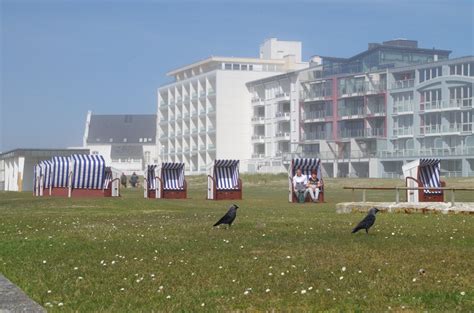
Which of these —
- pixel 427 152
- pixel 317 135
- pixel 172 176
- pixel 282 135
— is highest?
pixel 282 135

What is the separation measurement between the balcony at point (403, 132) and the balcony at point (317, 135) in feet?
34.4

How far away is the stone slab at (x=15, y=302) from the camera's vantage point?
7.57 m

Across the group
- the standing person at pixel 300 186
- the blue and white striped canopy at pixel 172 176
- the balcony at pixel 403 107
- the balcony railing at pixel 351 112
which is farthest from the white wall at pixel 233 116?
the standing person at pixel 300 186

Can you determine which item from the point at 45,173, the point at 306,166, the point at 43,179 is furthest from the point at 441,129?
the point at 306,166

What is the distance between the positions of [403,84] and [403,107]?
2.73 meters

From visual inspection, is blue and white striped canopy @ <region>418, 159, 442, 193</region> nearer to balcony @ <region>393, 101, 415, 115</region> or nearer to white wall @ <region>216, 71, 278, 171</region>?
balcony @ <region>393, 101, 415, 115</region>

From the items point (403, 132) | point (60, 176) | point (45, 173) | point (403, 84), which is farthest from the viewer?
point (403, 132)

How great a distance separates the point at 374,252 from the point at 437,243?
6.73ft

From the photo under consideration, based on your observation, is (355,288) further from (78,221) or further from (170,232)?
(78,221)

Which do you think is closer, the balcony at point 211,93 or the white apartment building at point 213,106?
the white apartment building at point 213,106

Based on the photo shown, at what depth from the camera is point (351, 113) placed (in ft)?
350

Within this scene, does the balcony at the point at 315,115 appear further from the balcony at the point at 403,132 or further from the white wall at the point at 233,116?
the white wall at the point at 233,116

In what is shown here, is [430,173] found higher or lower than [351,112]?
lower

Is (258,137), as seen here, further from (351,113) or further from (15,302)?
(15,302)
